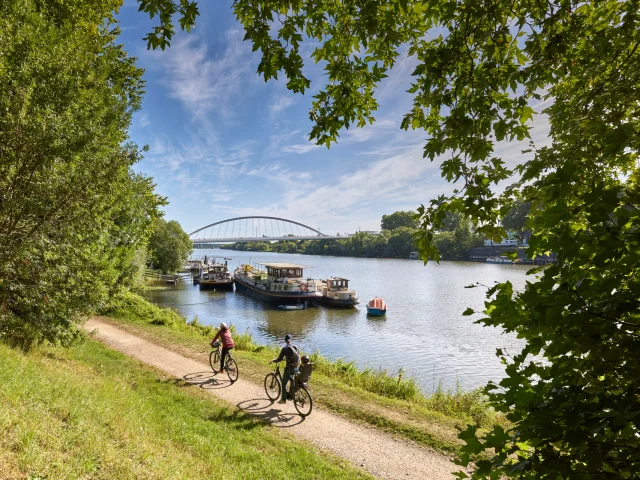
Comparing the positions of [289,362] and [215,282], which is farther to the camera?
[215,282]

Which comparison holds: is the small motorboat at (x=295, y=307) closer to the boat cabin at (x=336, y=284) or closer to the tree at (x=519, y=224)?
the boat cabin at (x=336, y=284)

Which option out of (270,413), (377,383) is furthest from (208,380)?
(377,383)

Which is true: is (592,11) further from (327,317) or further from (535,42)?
(327,317)

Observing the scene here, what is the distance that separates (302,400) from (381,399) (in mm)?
2566

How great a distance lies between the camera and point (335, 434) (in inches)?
316

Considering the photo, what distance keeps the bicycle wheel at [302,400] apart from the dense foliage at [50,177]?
230 inches

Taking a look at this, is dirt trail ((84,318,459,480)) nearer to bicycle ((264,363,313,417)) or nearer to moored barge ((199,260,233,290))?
bicycle ((264,363,313,417))

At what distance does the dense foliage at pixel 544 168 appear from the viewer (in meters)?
1.50

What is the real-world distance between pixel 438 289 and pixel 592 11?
158ft

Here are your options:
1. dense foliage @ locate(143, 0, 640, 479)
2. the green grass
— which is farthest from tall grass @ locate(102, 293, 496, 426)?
dense foliage @ locate(143, 0, 640, 479)

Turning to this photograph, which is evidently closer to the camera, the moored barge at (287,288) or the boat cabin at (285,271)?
the moored barge at (287,288)

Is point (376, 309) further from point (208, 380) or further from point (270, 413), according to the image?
point (270, 413)

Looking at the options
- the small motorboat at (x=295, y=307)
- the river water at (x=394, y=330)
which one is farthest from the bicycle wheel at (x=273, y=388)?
the small motorboat at (x=295, y=307)

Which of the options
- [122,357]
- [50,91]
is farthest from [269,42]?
[122,357]
